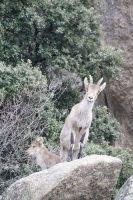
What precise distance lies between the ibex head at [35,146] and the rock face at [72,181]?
3.80 metres

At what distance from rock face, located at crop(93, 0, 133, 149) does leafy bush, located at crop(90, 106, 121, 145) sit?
2.39 m

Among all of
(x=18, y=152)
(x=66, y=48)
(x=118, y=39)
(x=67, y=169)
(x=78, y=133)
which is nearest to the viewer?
(x=67, y=169)

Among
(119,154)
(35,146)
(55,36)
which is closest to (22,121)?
(35,146)

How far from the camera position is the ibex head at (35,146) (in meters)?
16.8

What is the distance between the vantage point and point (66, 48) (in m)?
21.7

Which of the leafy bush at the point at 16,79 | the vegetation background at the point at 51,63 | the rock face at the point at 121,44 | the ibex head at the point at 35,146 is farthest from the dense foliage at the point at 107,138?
the ibex head at the point at 35,146

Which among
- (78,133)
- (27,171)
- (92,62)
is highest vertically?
(92,62)

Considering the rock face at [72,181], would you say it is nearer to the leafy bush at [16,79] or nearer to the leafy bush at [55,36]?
the leafy bush at [16,79]

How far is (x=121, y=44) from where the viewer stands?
2505cm

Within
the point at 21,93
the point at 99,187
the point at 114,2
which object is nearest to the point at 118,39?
the point at 114,2

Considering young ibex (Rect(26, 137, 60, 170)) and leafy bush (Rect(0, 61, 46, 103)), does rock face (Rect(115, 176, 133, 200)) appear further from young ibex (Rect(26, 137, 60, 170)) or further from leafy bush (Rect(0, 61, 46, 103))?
leafy bush (Rect(0, 61, 46, 103))

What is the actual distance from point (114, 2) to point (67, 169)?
1400 centimetres

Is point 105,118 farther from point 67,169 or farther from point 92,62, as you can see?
point 67,169

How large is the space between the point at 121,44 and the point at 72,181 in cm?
1326
